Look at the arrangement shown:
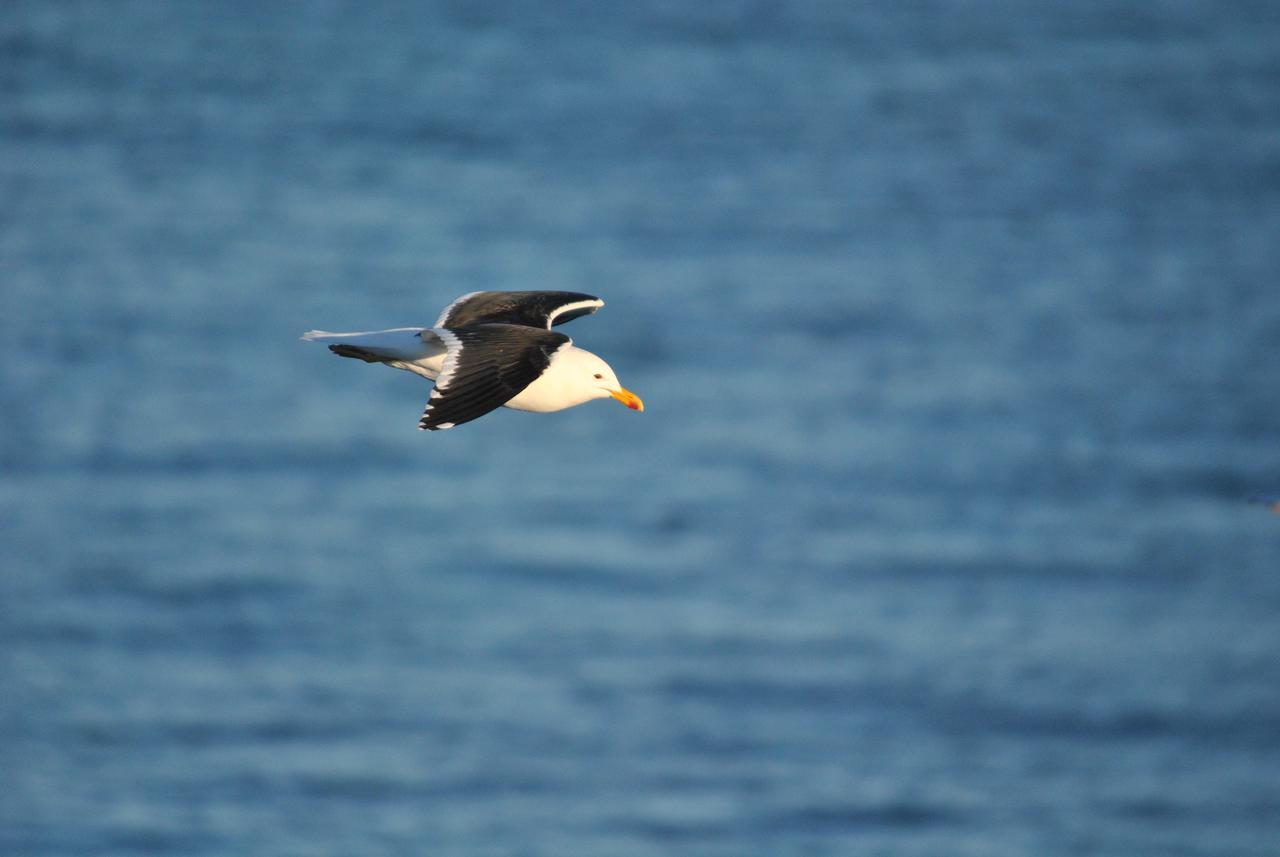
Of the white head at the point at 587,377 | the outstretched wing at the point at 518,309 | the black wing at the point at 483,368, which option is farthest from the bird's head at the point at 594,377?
the outstretched wing at the point at 518,309

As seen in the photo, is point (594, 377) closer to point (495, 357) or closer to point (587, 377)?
point (587, 377)

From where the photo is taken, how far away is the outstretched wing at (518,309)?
13.7 metres

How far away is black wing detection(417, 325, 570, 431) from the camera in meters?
11.6

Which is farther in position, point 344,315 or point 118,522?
point 344,315

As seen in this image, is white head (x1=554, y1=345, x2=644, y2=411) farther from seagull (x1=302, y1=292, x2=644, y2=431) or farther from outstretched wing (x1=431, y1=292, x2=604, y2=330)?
outstretched wing (x1=431, y1=292, x2=604, y2=330)

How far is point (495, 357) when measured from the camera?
1214 centimetres

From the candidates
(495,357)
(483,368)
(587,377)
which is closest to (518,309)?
(587,377)

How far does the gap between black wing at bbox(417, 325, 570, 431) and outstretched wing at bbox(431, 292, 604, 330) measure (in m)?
0.99

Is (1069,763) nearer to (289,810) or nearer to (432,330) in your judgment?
(289,810)

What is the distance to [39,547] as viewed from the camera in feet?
105

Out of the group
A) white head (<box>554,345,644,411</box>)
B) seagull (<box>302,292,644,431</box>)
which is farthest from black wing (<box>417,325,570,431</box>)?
white head (<box>554,345,644,411</box>)

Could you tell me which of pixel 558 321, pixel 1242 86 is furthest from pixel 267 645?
pixel 1242 86

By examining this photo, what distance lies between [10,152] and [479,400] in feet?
116

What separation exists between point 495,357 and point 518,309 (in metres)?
1.76
